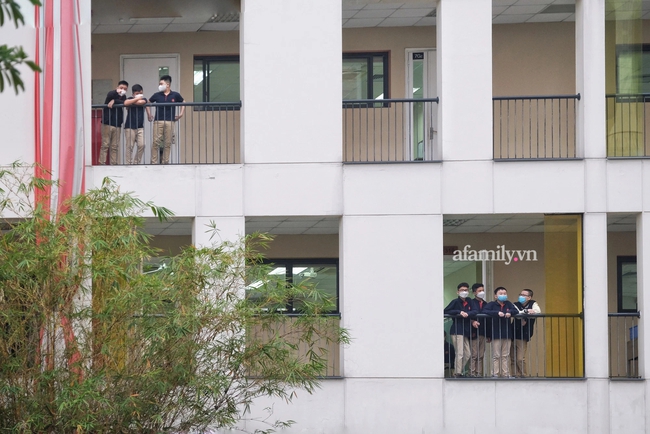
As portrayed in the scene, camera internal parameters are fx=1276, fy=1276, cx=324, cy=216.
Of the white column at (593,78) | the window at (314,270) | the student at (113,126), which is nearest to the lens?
the white column at (593,78)

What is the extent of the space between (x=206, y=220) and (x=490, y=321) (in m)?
4.71

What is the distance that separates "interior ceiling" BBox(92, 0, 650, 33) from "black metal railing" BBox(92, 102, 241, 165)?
156cm

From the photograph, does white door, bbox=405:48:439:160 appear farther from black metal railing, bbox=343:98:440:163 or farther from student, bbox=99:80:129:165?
student, bbox=99:80:129:165

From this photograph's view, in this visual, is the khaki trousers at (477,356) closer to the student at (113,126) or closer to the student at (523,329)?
the student at (523,329)

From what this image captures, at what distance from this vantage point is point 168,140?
67.2 feet

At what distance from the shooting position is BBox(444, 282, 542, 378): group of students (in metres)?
19.8

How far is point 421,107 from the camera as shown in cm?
2253

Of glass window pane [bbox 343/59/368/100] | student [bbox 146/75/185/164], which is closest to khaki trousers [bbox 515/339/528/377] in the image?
glass window pane [bbox 343/59/368/100]

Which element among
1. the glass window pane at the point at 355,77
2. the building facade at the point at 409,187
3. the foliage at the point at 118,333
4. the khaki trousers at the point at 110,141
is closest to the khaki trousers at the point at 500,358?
the building facade at the point at 409,187

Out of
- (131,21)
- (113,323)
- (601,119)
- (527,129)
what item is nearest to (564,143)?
(527,129)

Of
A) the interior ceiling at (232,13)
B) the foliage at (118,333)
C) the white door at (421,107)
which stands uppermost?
the interior ceiling at (232,13)

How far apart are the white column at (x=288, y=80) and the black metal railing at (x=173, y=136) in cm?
56

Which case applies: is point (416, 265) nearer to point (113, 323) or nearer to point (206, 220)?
point (206, 220)

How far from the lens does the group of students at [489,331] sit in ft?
64.8
